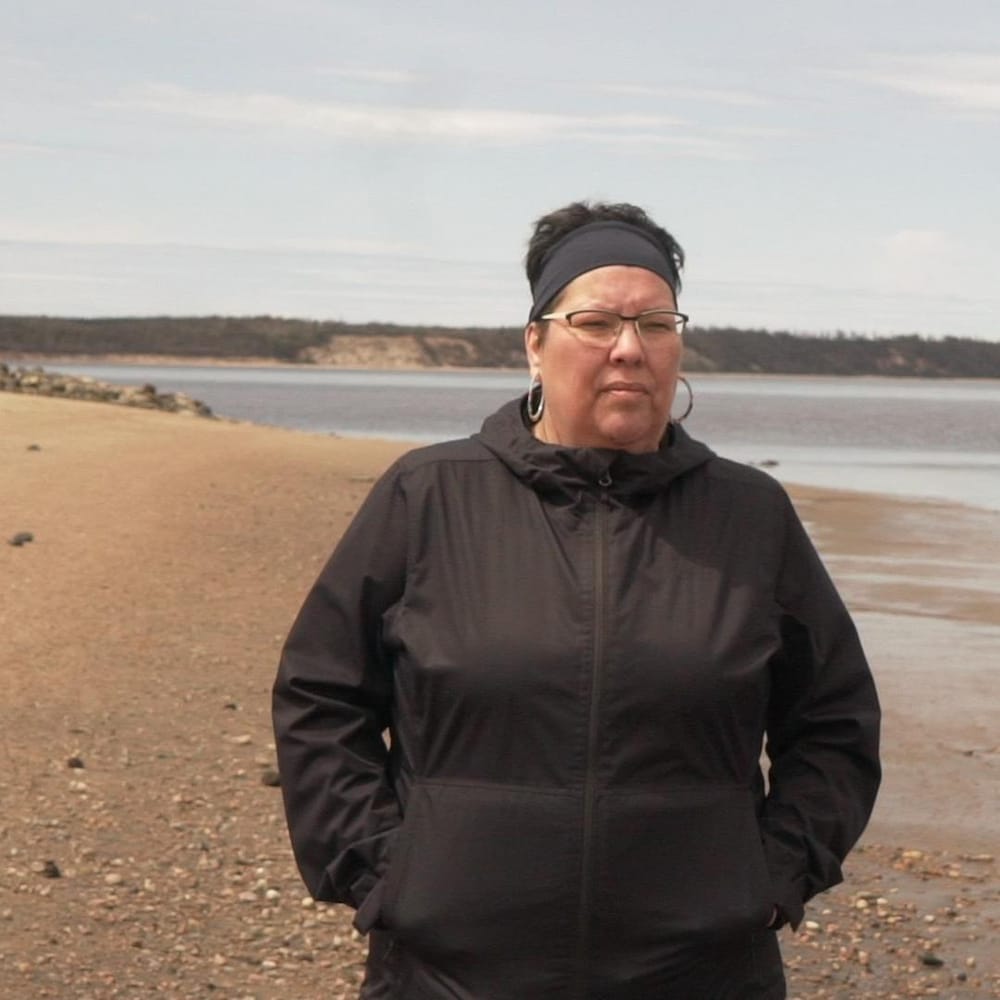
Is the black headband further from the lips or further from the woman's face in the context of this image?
the lips

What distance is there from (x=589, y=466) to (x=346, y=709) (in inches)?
22.0

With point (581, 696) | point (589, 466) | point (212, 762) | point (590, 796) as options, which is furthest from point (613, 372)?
point (212, 762)

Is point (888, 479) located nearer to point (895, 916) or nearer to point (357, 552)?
point (895, 916)

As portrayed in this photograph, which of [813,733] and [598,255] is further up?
[598,255]

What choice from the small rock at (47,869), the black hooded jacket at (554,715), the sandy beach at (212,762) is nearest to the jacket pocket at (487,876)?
the black hooded jacket at (554,715)

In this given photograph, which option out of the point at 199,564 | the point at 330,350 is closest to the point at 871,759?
the point at 199,564

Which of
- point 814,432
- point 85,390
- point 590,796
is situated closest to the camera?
point 590,796

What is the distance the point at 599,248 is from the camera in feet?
11.3

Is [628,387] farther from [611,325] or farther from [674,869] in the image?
[674,869]

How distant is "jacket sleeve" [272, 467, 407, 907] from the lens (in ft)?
11.1

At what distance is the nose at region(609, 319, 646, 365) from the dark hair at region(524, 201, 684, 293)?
16 centimetres

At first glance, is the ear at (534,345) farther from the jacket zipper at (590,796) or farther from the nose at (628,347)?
the jacket zipper at (590,796)

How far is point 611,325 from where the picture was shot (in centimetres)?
341

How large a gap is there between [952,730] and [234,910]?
468 cm
